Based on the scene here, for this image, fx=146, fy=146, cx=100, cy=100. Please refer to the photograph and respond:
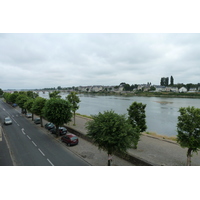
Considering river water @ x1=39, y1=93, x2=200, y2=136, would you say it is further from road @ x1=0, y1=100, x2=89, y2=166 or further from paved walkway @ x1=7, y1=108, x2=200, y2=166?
road @ x1=0, y1=100, x2=89, y2=166

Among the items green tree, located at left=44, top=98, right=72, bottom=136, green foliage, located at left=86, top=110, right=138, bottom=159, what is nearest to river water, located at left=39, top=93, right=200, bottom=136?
green foliage, located at left=86, top=110, right=138, bottom=159

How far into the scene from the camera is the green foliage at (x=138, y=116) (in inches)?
541

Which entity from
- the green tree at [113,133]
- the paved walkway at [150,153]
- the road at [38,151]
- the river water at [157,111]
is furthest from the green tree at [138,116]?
the road at [38,151]

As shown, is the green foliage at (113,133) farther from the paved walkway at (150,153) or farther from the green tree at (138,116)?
the green tree at (138,116)

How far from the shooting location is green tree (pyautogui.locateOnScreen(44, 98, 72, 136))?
53.7 ft

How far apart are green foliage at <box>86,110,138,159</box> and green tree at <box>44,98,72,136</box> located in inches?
279

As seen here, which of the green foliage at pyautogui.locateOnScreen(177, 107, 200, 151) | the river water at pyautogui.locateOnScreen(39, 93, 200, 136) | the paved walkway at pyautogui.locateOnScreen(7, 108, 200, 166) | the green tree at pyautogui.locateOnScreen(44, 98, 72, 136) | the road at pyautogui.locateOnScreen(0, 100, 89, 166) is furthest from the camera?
the river water at pyautogui.locateOnScreen(39, 93, 200, 136)

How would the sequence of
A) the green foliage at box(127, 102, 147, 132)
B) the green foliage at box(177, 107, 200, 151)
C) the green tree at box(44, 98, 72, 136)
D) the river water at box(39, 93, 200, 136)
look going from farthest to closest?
1. the river water at box(39, 93, 200, 136)
2. the green tree at box(44, 98, 72, 136)
3. the green foliage at box(127, 102, 147, 132)
4. the green foliage at box(177, 107, 200, 151)

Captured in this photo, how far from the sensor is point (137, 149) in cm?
1351

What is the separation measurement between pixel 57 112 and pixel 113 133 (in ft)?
29.3

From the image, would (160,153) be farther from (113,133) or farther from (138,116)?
(113,133)

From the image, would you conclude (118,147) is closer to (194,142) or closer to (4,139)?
(194,142)

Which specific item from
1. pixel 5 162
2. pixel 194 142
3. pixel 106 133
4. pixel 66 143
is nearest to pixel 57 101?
pixel 66 143

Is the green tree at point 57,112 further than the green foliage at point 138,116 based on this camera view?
Yes
